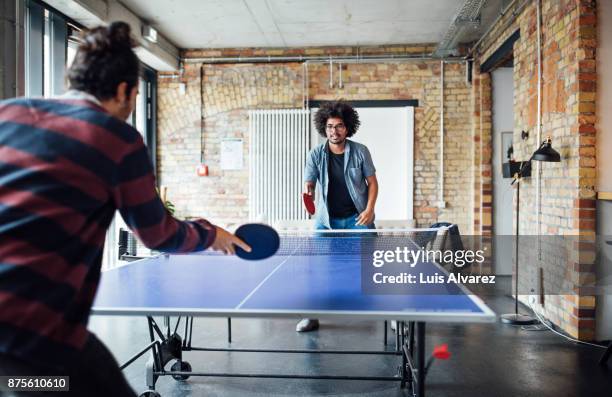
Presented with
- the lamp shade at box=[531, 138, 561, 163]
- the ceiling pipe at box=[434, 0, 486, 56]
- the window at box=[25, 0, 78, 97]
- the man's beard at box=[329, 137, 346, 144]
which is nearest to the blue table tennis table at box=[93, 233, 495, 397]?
the man's beard at box=[329, 137, 346, 144]

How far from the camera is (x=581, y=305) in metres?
4.09

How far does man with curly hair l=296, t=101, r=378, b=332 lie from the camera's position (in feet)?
14.6

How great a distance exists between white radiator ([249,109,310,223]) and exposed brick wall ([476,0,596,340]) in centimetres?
324

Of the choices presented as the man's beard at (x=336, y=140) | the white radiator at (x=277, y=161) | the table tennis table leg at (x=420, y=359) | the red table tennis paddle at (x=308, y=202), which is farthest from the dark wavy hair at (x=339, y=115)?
the table tennis table leg at (x=420, y=359)

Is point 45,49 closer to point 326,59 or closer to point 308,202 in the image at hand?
point 308,202

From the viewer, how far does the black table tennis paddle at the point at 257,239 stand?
1.96m

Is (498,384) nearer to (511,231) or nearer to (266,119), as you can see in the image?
(511,231)

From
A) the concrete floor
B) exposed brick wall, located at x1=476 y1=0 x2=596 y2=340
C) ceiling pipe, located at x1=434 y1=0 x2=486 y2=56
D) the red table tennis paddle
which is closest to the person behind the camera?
the concrete floor

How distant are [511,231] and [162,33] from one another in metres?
5.44

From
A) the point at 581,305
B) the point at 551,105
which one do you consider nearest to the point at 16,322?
the point at 581,305

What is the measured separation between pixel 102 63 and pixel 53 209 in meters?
0.44

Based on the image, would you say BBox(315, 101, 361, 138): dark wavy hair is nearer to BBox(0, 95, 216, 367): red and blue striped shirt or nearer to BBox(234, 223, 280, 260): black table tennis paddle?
BBox(234, 223, 280, 260): black table tennis paddle

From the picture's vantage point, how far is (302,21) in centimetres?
648

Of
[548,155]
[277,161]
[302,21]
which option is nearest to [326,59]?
[302,21]
